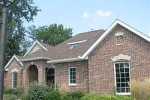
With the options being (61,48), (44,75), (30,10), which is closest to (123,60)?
(44,75)

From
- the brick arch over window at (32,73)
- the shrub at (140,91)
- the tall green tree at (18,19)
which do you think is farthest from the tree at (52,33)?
the shrub at (140,91)

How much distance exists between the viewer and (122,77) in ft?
56.4

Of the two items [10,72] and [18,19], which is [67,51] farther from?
[18,19]

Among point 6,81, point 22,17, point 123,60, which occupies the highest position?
point 22,17

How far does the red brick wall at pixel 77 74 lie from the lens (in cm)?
1923

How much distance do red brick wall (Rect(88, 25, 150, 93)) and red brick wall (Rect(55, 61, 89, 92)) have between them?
3.09 feet

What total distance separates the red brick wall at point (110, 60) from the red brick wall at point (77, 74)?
0.94 meters

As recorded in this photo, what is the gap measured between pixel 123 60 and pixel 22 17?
1037 inches

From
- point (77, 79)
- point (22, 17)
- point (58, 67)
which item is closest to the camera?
point (77, 79)

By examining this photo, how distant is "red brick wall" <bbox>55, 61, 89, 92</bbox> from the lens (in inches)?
757

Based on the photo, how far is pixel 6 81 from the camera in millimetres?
31703

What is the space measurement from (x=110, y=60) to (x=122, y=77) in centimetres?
136

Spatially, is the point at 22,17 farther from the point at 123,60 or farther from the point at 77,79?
the point at 123,60

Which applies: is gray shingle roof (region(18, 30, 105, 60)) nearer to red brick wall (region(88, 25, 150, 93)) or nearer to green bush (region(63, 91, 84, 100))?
red brick wall (region(88, 25, 150, 93))
